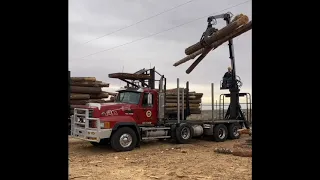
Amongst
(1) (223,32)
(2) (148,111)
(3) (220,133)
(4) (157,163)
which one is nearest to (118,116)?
(2) (148,111)

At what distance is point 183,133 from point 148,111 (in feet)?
7.11

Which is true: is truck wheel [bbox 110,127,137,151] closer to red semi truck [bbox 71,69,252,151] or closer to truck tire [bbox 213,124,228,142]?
red semi truck [bbox 71,69,252,151]

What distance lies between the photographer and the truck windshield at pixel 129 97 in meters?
14.4

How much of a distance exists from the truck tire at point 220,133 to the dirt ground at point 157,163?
1.64 metres

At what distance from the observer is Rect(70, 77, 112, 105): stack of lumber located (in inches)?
736

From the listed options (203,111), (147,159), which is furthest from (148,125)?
(203,111)

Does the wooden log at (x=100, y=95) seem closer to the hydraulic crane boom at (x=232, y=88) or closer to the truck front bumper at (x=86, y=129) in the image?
the truck front bumper at (x=86, y=129)

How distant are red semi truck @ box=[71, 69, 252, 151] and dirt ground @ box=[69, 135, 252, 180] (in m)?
0.55

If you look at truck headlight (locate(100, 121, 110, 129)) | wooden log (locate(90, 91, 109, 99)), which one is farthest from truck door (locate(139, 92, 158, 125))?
wooden log (locate(90, 91, 109, 99))

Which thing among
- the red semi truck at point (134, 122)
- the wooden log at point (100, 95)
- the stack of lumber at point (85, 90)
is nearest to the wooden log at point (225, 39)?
the red semi truck at point (134, 122)
